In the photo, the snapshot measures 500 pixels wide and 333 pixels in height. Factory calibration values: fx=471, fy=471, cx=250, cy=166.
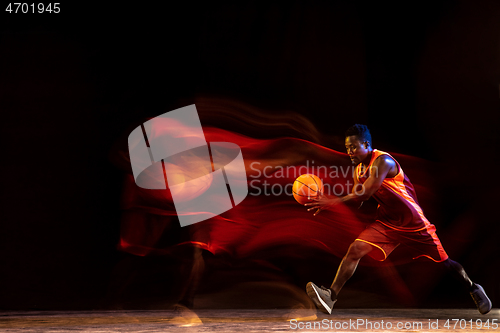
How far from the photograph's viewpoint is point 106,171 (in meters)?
5.46

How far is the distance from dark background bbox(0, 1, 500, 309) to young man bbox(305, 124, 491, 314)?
4.18ft

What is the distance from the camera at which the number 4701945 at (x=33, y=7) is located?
5613 mm

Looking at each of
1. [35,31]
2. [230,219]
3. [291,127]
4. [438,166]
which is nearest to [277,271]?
[230,219]

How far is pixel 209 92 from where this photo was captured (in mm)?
5582

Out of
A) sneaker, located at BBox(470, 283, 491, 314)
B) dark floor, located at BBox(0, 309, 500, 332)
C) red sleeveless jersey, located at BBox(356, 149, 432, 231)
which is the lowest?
dark floor, located at BBox(0, 309, 500, 332)

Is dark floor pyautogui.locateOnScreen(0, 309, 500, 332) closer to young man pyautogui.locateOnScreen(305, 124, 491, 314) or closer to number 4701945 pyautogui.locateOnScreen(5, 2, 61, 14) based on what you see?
young man pyautogui.locateOnScreen(305, 124, 491, 314)

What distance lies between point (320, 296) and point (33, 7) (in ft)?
15.3

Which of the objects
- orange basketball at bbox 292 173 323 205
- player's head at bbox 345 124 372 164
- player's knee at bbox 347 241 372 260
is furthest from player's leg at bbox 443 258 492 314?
orange basketball at bbox 292 173 323 205

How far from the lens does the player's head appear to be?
4469mm

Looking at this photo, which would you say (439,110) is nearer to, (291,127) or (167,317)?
(291,127)

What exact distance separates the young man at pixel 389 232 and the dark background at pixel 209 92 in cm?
127

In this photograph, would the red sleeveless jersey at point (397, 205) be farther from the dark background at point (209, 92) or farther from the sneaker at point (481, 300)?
the dark background at point (209, 92)

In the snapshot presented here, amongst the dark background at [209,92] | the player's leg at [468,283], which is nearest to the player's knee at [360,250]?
the player's leg at [468,283]

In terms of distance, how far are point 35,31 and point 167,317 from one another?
12.0 ft
